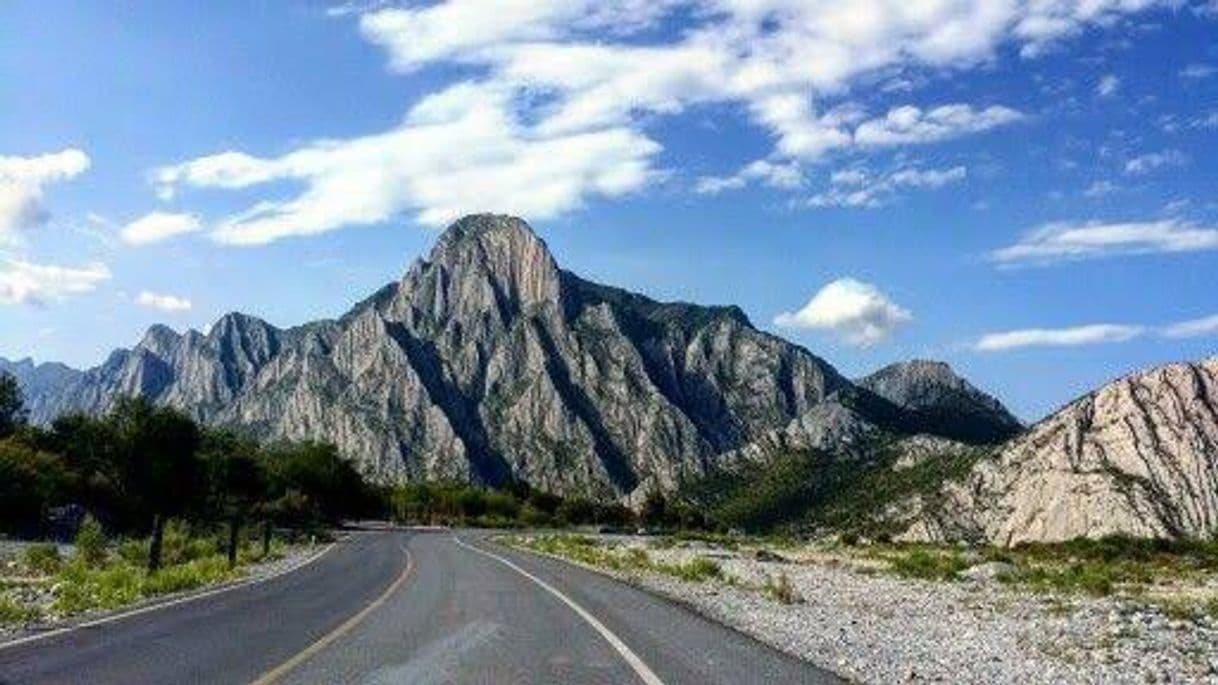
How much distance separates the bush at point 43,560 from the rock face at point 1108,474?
12741 centimetres

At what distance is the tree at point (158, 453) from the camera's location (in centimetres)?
4322

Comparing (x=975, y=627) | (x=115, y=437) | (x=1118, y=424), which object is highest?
(x=1118, y=424)

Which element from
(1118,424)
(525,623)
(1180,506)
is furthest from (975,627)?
(1118,424)

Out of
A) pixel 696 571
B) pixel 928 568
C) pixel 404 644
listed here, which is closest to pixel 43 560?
pixel 696 571

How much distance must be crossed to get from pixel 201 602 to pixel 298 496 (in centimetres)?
7735

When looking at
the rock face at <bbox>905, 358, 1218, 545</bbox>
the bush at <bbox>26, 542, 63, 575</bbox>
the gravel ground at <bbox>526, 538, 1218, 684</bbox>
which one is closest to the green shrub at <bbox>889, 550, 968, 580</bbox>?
the gravel ground at <bbox>526, 538, 1218, 684</bbox>

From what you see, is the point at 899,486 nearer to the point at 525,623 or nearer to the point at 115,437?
the point at 115,437

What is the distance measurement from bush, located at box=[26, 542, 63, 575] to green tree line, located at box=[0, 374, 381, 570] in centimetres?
313

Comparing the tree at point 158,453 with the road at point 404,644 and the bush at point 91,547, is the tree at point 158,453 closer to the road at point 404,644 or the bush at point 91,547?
the bush at point 91,547

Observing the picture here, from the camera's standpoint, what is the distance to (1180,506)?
490 ft

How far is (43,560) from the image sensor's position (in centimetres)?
4106

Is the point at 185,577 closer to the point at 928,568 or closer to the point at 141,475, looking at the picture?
the point at 141,475

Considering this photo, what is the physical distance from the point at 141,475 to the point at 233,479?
1111 inches

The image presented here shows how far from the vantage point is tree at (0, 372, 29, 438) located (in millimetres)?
102375
